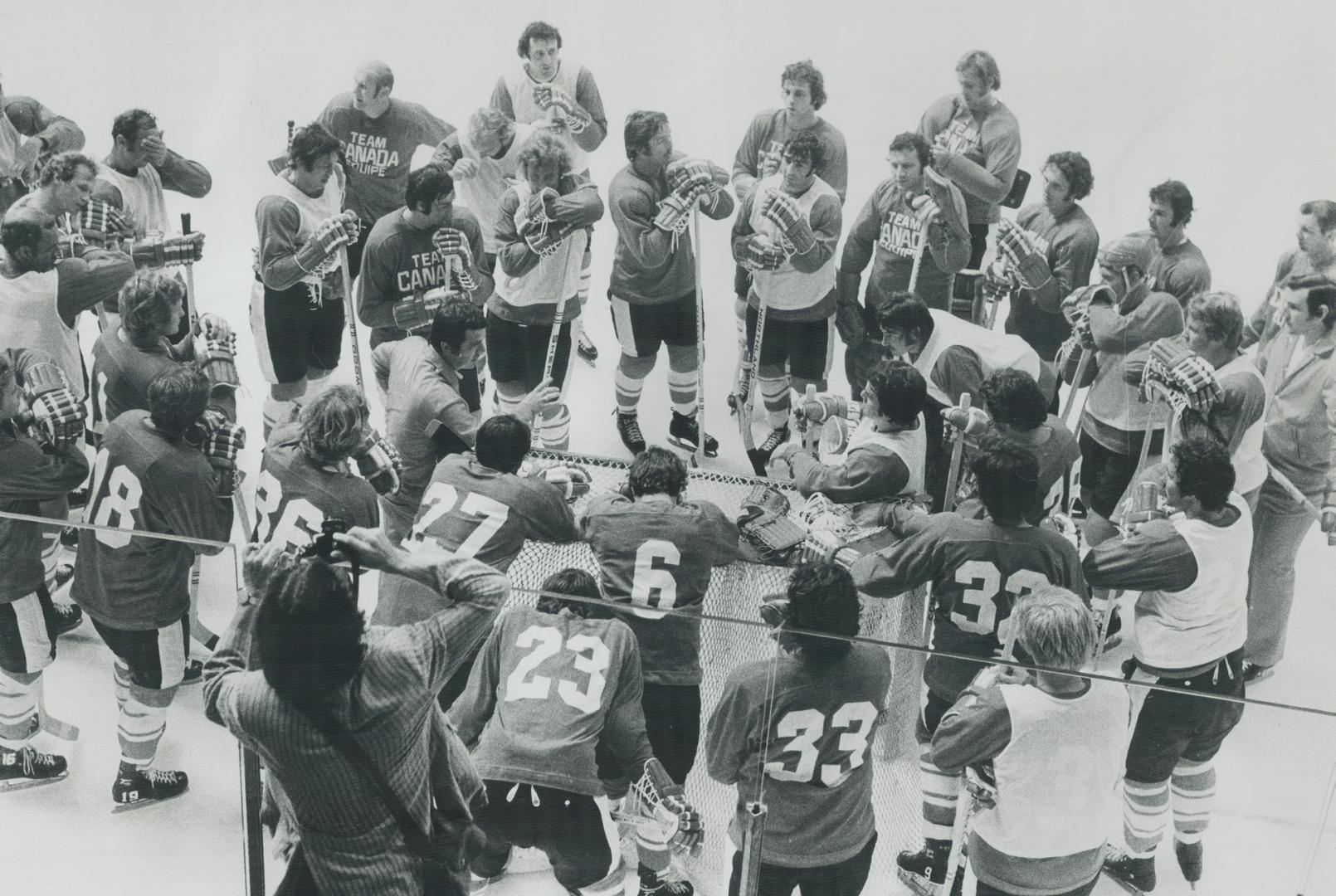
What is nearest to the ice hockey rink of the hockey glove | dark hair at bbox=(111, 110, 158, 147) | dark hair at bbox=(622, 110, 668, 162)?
dark hair at bbox=(111, 110, 158, 147)

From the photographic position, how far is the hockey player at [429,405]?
489 centimetres

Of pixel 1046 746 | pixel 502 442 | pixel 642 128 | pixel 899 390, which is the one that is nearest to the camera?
pixel 1046 746

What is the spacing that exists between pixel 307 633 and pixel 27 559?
5.45ft

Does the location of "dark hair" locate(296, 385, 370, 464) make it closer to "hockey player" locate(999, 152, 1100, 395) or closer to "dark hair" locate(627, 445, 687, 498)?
"dark hair" locate(627, 445, 687, 498)

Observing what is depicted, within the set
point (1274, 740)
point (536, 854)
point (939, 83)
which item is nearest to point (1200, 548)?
point (1274, 740)

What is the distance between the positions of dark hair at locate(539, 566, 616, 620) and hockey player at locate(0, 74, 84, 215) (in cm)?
358

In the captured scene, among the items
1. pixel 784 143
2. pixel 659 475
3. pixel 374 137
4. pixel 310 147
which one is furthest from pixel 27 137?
pixel 659 475

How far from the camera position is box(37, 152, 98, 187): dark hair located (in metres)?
5.62

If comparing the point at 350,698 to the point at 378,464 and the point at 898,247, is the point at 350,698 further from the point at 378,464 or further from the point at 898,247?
the point at 898,247

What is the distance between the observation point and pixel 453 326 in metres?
4.88

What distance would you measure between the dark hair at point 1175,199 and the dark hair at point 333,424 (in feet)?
9.12

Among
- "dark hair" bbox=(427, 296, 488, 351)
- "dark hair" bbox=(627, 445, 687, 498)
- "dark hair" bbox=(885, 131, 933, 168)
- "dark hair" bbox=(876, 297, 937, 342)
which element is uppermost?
"dark hair" bbox=(885, 131, 933, 168)

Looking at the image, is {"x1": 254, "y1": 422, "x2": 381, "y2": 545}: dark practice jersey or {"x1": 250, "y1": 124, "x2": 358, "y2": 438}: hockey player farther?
{"x1": 250, "y1": 124, "x2": 358, "y2": 438}: hockey player

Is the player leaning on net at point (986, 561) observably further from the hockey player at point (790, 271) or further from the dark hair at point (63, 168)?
the dark hair at point (63, 168)
